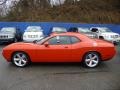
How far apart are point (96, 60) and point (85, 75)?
1.51 m

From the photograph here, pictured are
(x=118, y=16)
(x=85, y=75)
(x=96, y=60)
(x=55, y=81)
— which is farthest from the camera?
(x=118, y=16)

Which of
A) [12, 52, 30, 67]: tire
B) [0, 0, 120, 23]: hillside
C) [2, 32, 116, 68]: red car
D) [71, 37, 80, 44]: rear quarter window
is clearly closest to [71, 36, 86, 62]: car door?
[2, 32, 116, 68]: red car

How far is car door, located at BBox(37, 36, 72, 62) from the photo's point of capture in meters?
10.5

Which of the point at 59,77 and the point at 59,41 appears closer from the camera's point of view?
the point at 59,77

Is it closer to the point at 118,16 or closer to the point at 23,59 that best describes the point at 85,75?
the point at 23,59

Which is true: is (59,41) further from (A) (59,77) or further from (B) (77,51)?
(A) (59,77)

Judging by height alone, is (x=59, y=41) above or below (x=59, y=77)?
above

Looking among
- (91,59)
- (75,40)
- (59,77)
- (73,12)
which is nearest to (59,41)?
(75,40)

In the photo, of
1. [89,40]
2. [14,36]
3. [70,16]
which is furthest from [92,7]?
[89,40]

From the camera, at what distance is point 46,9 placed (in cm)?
4416

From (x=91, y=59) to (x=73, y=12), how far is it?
32.3m

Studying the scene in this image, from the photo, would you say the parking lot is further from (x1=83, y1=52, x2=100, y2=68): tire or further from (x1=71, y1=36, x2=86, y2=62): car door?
(x1=71, y1=36, x2=86, y2=62): car door

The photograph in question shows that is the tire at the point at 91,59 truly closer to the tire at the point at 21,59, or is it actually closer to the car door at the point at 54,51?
the car door at the point at 54,51

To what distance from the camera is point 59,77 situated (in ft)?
29.9
